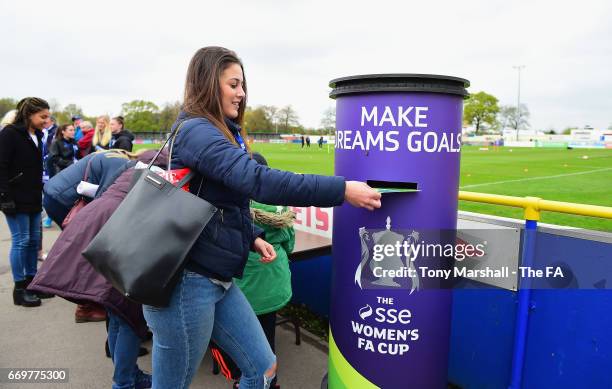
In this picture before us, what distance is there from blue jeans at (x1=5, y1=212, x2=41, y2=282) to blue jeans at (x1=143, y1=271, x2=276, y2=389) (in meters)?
3.25

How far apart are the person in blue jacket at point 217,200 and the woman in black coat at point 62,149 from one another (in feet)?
21.2

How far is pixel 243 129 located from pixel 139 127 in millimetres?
75299

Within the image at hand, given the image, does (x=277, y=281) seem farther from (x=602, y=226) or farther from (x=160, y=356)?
(x=602, y=226)


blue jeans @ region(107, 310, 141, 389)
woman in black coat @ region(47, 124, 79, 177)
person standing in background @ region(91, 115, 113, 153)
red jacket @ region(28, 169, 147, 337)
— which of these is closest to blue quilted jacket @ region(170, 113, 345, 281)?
red jacket @ region(28, 169, 147, 337)

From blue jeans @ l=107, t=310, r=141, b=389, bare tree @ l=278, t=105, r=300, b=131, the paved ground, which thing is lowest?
the paved ground

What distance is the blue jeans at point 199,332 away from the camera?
1.64 meters

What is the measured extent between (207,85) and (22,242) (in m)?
3.57

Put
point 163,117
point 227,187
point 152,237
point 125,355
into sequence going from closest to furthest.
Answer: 1. point 152,237
2. point 227,187
3. point 125,355
4. point 163,117

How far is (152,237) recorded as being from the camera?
1.48m

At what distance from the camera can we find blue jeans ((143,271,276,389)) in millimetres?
1645

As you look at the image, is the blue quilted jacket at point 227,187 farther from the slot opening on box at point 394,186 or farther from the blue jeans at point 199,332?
the slot opening on box at point 394,186

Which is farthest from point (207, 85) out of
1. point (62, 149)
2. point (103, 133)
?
point (62, 149)

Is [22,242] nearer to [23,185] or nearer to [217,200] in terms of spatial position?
[23,185]

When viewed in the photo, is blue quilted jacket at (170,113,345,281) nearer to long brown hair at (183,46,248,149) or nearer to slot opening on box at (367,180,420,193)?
long brown hair at (183,46,248,149)
